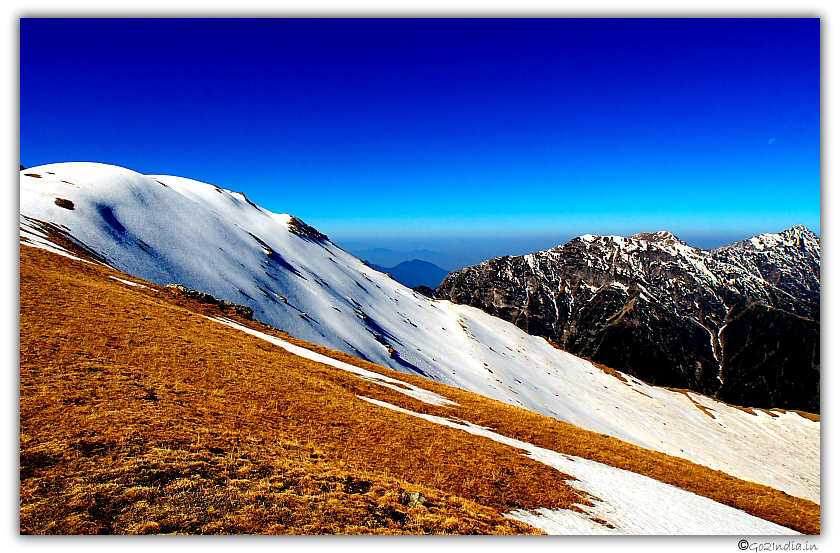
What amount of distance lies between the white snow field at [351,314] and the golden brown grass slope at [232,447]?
16.7 metres

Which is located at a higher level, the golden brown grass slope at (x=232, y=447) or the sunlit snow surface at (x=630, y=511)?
the golden brown grass slope at (x=232, y=447)

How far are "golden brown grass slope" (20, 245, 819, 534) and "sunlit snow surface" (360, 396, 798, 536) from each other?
0.70 m

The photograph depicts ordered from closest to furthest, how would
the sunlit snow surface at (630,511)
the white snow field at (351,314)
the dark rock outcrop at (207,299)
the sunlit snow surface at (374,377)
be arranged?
the sunlit snow surface at (630,511)
the sunlit snow surface at (374,377)
the dark rock outcrop at (207,299)
the white snow field at (351,314)

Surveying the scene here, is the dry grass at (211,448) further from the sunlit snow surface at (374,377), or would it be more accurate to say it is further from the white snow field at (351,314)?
the white snow field at (351,314)

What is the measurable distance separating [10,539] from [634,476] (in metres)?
21.2

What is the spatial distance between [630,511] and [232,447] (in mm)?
12632

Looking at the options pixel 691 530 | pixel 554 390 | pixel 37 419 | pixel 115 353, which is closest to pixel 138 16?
pixel 115 353

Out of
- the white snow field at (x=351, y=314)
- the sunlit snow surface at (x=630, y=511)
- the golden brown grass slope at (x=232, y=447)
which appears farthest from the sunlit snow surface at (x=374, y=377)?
the white snow field at (x=351, y=314)

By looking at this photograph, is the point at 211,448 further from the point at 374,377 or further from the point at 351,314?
the point at 351,314

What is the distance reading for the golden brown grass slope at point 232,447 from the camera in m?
8.13

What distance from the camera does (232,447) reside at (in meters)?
10.7

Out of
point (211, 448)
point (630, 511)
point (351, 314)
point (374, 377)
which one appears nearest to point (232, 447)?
point (211, 448)

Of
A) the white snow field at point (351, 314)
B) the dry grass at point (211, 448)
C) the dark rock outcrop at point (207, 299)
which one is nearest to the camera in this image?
the dry grass at point (211, 448)
